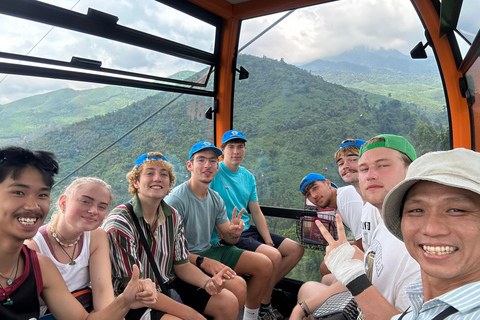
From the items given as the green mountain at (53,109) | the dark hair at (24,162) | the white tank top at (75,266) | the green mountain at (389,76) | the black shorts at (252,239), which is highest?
the green mountain at (389,76)

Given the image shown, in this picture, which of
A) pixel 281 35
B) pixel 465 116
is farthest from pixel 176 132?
pixel 465 116

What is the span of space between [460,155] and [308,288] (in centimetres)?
144

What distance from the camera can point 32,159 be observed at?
118cm

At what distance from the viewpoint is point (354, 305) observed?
1474 millimetres

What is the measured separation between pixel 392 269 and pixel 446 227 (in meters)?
0.50

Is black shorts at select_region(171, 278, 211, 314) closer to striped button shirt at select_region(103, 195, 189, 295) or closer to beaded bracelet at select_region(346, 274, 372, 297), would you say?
striped button shirt at select_region(103, 195, 189, 295)

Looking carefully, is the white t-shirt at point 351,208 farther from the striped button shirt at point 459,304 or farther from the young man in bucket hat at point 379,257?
the striped button shirt at point 459,304

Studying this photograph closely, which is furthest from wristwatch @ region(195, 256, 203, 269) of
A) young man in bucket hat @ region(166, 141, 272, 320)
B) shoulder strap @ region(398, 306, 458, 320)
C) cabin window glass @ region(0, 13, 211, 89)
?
shoulder strap @ region(398, 306, 458, 320)

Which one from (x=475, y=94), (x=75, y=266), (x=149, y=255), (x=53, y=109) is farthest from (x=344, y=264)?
(x=53, y=109)

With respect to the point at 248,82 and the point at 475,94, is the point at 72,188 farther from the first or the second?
the point at 475,94

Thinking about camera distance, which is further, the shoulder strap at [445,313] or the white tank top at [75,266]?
the white tank top at [75,266]

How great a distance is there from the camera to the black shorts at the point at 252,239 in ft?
9.12

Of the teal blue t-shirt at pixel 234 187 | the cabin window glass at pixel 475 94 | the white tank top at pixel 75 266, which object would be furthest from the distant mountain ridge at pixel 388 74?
the white tank top at pixel 75 266

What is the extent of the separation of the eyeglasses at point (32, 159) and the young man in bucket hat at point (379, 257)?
1.17m
